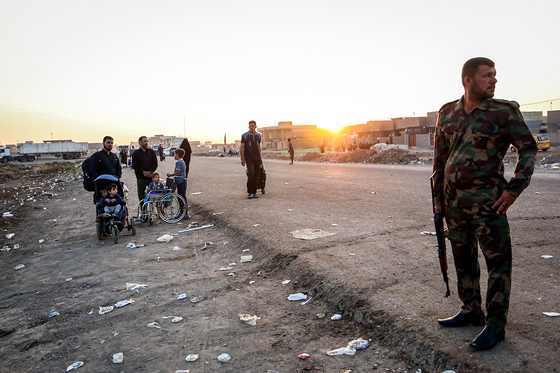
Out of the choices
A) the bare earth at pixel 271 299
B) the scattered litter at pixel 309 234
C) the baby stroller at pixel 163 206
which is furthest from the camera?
the baby stroller at pixel 163 206

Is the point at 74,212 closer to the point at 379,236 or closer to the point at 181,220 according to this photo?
the point at 181,220

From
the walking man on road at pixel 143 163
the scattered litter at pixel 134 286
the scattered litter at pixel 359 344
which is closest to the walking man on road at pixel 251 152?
the walking man on road at pixel 143 163

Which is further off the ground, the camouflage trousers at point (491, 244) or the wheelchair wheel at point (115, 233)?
the camouflage trousers at point (491, 244)

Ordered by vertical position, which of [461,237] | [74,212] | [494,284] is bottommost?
[74,212]

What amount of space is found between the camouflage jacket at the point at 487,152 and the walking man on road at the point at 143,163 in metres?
7.63

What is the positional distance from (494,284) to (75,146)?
8208cm

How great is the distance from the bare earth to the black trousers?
9.45ft

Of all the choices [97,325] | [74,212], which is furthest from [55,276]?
[74,212]

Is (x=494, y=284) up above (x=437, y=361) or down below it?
above

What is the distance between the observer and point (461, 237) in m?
3.00

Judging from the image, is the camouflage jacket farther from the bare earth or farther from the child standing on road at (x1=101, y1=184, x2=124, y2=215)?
the child standing on road at (x1=101, y1=184, x2=124, y2=215)

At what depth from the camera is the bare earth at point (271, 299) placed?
3117 millimetres

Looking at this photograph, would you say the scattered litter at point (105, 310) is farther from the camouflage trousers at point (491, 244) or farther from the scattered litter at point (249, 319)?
the camouflage trousers at point (491, 244)

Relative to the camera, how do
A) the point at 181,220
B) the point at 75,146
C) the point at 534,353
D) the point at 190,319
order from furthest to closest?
the point at 75,146 < the point at 181,220 < the point at 190,319 < the point at 534,353
